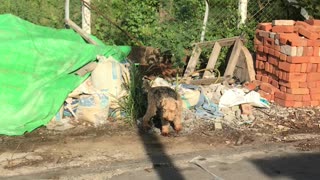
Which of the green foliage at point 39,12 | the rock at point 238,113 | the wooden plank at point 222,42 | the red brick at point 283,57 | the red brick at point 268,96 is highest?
the green foliage at point 39,12

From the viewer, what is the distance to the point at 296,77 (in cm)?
670

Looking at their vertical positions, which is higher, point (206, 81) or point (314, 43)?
point (314, 43)

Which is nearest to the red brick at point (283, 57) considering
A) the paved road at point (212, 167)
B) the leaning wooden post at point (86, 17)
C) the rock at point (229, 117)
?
the rock at point (229, 117)

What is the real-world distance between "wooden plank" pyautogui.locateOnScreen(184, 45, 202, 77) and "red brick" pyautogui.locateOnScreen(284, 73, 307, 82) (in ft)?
5.24

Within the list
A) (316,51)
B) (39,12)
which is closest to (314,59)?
(316,51)

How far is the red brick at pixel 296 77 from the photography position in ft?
21.9

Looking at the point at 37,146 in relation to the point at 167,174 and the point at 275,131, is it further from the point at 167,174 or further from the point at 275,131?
the point at 275,131

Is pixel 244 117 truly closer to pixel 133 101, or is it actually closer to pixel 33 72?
pixel 133 101

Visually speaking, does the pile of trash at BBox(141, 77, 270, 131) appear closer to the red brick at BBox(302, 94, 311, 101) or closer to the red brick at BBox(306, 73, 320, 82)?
the red brick at BBox(302, 94, 311, 101)

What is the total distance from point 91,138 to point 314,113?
3.22 metres

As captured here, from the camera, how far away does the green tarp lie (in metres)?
5.88

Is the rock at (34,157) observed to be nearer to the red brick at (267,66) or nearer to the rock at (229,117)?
the rock at (229,117)

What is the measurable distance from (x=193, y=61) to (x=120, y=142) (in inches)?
106

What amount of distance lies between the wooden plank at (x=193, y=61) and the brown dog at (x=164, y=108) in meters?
1.77
